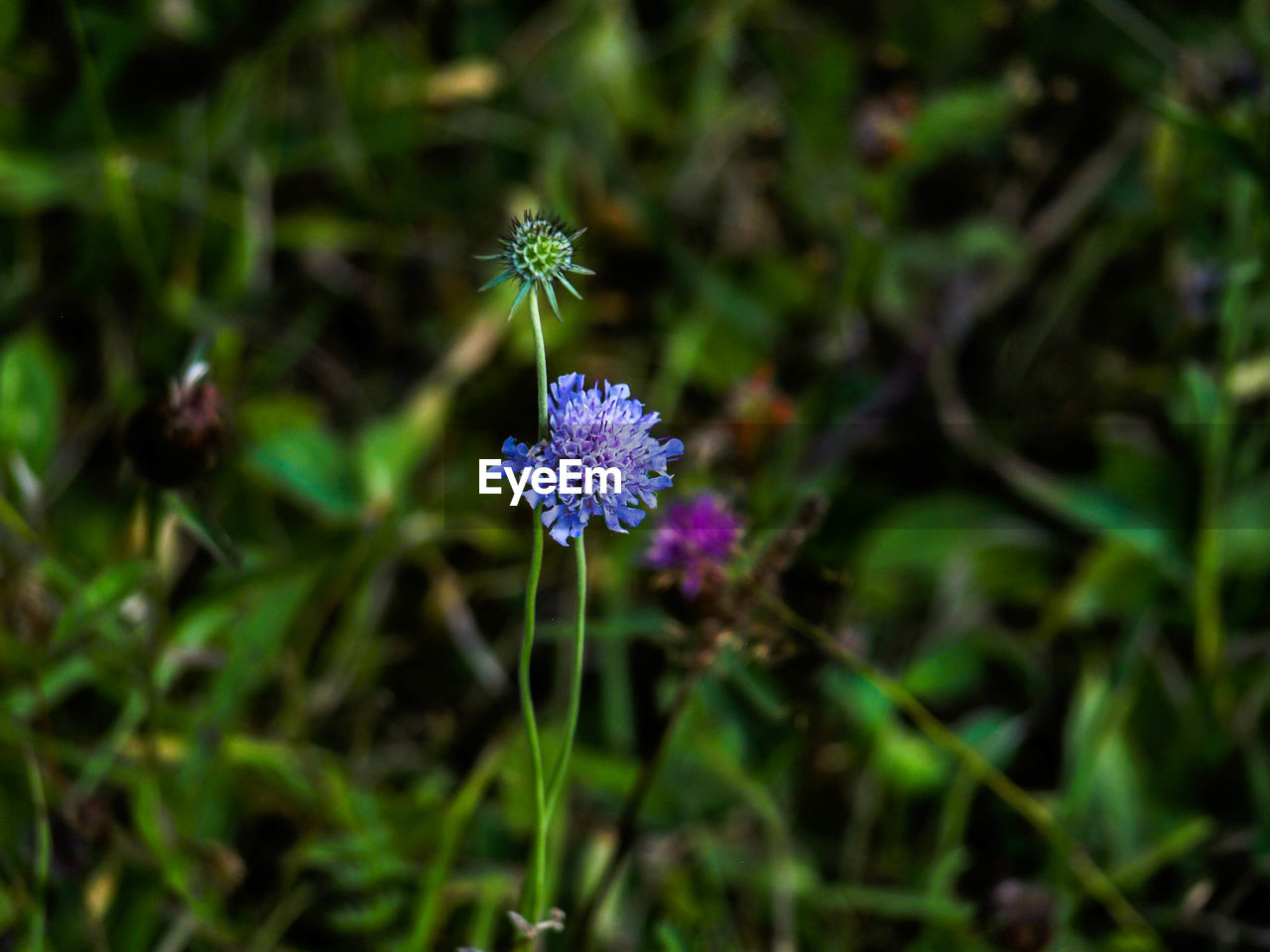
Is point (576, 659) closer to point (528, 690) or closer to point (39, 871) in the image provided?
point (528, 690)

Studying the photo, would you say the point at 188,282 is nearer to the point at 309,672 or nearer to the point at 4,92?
the point at 4,92

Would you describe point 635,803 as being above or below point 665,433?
below

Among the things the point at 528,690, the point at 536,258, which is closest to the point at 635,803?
the point at 528,690

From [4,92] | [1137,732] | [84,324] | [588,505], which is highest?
[4,92]

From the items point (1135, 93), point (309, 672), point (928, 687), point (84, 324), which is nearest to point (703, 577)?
point (928, 687)

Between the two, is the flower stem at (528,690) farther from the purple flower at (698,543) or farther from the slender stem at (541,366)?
the purple flower at (698,543)

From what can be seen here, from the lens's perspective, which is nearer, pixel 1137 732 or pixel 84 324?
pixel 1137 732

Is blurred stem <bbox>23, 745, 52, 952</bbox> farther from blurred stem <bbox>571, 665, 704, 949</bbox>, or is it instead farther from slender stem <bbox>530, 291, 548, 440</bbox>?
slender stem <bbox>530, 291, 548, 440</bbox>

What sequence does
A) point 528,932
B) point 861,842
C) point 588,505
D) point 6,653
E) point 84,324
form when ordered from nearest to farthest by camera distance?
point 588,505, point 528,932, point 6,653, point 861,842, point 84,324
